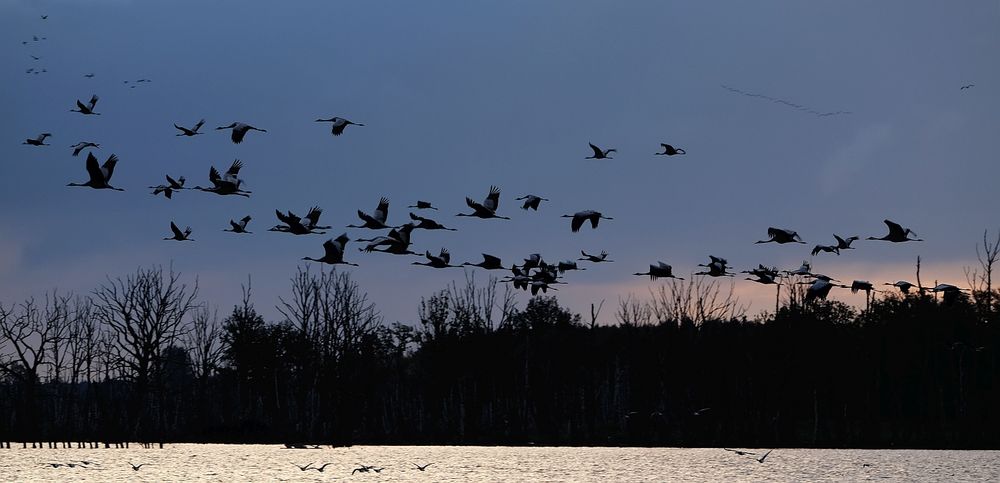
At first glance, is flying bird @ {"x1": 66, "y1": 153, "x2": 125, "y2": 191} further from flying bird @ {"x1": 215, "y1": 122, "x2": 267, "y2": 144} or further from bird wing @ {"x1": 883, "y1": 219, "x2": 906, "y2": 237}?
bird wing @ {"x1": 883, "y1": 219, "x2": 906, "y2": 237}

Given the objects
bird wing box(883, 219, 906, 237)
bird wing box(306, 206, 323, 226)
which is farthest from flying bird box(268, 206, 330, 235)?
bird wing box(883, 219, 906, 237)

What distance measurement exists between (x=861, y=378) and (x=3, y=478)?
4685cm

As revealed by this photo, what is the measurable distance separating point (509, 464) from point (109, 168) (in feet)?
70.6

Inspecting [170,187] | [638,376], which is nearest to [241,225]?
[170,187]

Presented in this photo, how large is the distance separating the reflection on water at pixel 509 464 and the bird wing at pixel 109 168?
1274cm

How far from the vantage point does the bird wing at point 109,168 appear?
2409cm

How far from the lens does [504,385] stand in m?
73.8

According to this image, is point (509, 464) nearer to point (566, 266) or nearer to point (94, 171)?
point (566, 266)

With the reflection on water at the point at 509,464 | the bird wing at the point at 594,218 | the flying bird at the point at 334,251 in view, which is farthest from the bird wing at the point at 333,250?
the reflection on water at the point at 509,464

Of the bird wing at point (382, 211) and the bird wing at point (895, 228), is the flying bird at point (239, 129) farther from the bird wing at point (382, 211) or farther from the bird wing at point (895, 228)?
the bird wing at point (895, 228)

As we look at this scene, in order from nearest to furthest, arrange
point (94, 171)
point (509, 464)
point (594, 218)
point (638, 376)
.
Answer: point (94, 171), point (594, 218), point (509, 464), point (638, 376)

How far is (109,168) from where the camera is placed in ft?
79.9

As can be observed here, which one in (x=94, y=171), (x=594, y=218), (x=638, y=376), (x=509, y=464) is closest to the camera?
(x=94, y=171)

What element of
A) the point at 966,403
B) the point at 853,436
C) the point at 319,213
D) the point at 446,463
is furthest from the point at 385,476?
the point at 966,403
